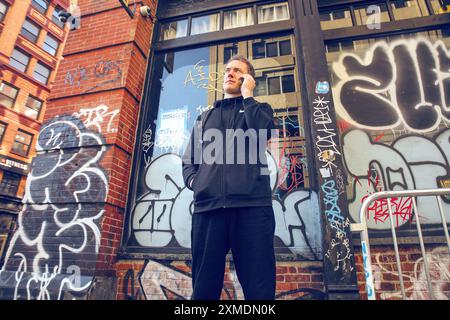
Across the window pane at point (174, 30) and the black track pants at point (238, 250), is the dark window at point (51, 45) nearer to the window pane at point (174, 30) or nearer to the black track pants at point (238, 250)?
the window pane at point (174, 30)

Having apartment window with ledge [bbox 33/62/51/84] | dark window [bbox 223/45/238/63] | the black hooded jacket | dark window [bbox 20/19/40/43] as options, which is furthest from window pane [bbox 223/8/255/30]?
dark window [bbox 20/19/40/43]

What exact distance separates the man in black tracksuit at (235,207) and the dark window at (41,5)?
25204 millimetres

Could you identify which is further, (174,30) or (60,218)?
(174,30)

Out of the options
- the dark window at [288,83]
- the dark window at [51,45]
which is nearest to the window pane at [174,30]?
the dark window at [288,83]

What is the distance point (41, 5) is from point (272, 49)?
80.0ft

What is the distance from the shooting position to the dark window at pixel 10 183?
16.3 m

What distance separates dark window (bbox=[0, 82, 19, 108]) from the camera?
16828 mm

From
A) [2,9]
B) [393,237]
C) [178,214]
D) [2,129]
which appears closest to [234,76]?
[393,237]

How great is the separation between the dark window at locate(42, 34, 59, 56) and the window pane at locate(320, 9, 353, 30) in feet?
77.5

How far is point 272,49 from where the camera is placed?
12.1 ft

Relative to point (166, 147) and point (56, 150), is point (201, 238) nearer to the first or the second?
point (166, 147)

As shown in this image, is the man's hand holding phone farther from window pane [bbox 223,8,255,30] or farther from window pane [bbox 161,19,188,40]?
window pane [bbox 161,19,188,40]

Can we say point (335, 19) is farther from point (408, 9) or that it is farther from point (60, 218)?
point (60, 218)
